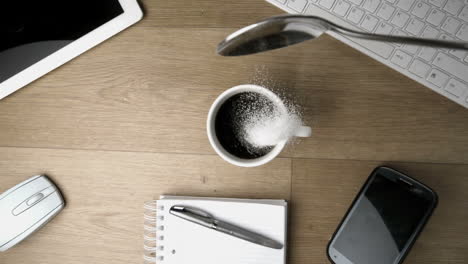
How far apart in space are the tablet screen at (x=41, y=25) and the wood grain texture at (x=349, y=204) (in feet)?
1.14

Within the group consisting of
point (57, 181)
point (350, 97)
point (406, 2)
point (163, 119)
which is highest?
point (406, 2)

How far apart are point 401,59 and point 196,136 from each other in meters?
0.30

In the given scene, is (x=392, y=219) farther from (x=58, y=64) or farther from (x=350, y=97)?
(x=58, y=64)

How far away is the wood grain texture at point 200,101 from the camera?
1.67 ft

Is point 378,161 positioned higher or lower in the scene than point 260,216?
higher

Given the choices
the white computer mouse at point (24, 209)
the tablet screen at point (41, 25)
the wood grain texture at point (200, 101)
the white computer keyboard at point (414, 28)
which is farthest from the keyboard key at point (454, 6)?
the white computer mouse at point (24, 209)

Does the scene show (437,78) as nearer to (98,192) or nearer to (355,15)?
(355,15)

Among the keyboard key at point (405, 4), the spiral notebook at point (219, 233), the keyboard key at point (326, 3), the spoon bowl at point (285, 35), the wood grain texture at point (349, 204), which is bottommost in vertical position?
the spiral notebook at point (219, 233)

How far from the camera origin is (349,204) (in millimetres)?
522

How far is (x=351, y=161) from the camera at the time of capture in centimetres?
52

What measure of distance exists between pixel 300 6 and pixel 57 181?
43 centimetres

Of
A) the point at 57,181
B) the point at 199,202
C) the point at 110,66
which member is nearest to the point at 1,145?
the point at 57,181

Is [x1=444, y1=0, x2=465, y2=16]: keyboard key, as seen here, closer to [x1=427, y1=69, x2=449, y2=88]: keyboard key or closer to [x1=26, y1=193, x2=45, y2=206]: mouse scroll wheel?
[x1=427, y1=69, x2=449, y2=88]: keyboard key

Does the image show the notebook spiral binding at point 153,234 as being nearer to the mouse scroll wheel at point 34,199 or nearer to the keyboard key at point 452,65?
the mouse scroll wheel at point 34,199
